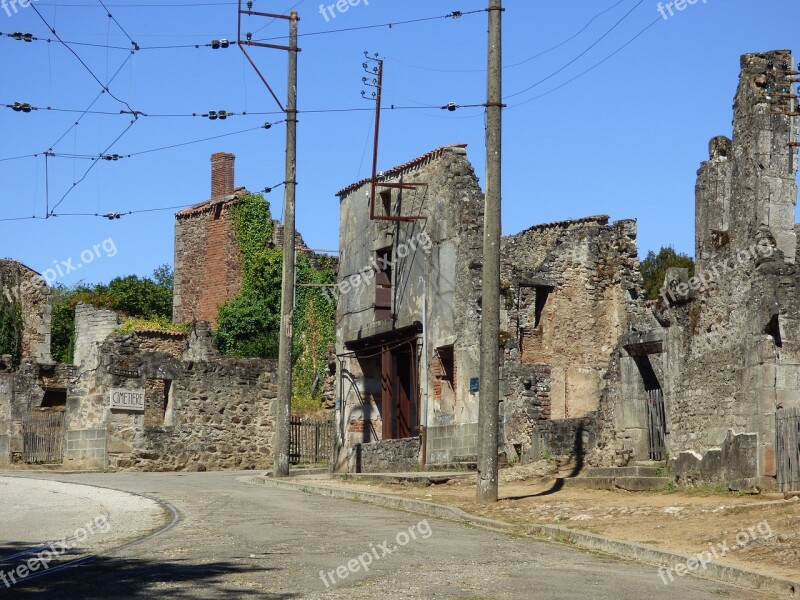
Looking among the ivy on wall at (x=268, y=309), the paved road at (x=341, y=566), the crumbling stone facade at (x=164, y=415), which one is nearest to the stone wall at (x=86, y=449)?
the crumbling stone facade at (x=164, y=415)

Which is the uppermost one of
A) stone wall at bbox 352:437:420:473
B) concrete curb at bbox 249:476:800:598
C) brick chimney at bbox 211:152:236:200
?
brick chimney at bbox 211:152:236:200

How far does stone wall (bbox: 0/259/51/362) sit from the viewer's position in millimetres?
48031

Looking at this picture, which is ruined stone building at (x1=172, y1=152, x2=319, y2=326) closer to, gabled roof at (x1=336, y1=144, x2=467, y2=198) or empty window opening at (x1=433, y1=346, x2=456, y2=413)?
gabled roof at (x1=336, y1=144, x2=467, y2=198)

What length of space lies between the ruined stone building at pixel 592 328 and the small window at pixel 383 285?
0.05 metres

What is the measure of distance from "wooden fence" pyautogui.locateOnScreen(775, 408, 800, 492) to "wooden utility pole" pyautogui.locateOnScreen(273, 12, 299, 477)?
39.7 ft

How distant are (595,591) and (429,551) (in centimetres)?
257

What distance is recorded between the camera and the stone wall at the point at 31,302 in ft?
158

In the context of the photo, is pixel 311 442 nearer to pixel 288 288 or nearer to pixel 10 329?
pixel 288 288

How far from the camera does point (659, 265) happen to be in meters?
56.5

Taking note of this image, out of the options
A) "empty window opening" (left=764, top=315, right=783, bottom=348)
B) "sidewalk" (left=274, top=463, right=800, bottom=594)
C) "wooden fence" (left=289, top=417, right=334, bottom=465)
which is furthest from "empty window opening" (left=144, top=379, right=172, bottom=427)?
"empty window opening" (left=764, top=315, right=783, bottom=348)

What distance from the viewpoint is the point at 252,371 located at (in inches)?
1243

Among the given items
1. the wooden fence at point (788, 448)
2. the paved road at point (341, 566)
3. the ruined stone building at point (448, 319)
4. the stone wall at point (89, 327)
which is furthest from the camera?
the stone wall at point (89, 327)

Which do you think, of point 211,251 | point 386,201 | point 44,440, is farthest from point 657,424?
point 211,251

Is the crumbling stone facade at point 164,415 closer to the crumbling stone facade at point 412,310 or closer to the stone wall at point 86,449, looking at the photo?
the stone wall at point 86,449
